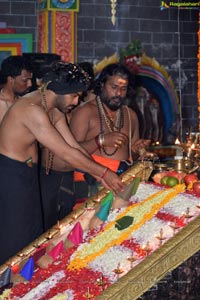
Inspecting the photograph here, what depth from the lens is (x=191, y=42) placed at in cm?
1130

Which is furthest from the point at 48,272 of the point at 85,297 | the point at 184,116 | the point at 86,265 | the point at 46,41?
the point at 184,116

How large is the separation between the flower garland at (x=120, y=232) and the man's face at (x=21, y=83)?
7.95ft

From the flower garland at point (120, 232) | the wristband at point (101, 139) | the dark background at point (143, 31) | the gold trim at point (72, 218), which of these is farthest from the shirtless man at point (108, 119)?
the dark background at point (143, 31)

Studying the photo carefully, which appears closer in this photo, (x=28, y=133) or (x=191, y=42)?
(x=28, y=133)

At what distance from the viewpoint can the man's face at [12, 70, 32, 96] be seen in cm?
704

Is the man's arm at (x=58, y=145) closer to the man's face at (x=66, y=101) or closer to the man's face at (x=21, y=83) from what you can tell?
the man's face at (x=66, y=101)

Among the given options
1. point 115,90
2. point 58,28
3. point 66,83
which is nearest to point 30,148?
point 66,83

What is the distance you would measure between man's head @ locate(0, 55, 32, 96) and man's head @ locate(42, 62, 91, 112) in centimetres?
173

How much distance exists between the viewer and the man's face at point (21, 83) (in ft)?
23.1

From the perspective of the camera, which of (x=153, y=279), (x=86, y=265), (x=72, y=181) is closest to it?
(x=153, y=279)

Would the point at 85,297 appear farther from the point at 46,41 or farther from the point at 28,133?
the point at 46,41

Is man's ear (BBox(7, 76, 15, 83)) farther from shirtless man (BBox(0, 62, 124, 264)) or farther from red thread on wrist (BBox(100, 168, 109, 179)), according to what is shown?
red thread on wrist (BBox(100, 168, 109, 179))

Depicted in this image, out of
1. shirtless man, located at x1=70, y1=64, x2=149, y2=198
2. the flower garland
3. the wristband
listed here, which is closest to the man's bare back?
shirtless man, located at x1=70, y1=64, x2=149, y2=198

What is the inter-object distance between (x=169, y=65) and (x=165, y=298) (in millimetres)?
7207
